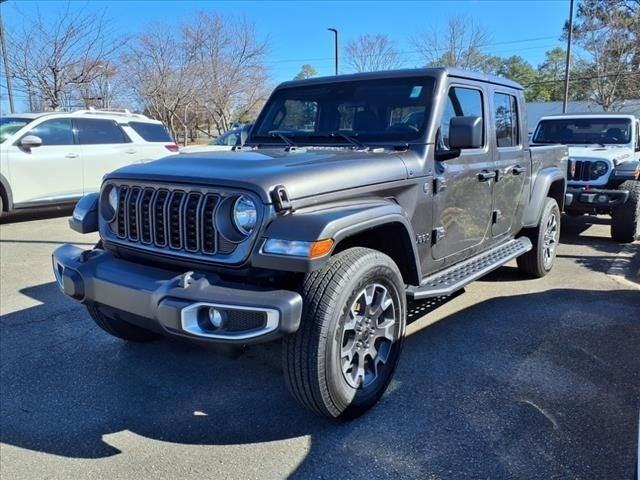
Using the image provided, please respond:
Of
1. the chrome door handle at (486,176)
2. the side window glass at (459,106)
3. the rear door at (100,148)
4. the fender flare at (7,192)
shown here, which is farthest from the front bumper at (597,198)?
the fender flare at (7,192)

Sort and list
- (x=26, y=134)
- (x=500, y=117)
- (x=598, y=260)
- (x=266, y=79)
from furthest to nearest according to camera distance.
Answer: (x=266, y=79)
(x=26, y=134)
(x=598, y=260)
(x=500, y=117)

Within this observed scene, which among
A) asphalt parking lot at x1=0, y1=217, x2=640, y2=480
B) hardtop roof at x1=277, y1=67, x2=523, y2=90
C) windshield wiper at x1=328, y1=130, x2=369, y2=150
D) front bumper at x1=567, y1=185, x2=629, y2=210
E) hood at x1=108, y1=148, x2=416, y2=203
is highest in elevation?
hardtop roof at x1=277, y1=67, x2=523, y2=90

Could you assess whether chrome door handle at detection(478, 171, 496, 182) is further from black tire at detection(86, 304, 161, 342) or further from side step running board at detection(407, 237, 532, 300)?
black tire at detection(86, 304, 161, 342)

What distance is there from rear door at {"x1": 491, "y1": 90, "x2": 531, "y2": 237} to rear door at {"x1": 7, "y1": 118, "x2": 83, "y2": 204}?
7545mm

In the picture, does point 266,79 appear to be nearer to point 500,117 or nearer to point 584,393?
point 500,117

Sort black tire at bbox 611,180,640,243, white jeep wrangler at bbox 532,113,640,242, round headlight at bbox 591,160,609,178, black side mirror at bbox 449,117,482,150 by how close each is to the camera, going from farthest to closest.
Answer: round headlight at bbox 591,160,609,178 < white jeep wrangler at bbox 532,113,640,242 < black tire at bbox 611,180,640,243 < black side mirror at bbox 449,117,482,150

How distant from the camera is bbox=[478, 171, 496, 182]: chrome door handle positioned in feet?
13.9

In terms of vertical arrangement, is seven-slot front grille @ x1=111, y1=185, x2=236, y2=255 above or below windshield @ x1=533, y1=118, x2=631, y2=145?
below

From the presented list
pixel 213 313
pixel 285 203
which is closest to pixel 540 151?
pixel 285 203

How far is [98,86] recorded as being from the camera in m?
22.2

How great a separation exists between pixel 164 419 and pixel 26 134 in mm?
7593

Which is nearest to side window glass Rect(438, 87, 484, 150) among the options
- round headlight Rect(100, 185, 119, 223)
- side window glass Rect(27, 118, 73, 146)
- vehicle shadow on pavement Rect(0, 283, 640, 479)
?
vehicle shadow on pavement Rect(0, 283, 640, 479)

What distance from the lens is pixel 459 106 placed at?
4.12 meters

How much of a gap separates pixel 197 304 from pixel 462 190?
7.58ft
